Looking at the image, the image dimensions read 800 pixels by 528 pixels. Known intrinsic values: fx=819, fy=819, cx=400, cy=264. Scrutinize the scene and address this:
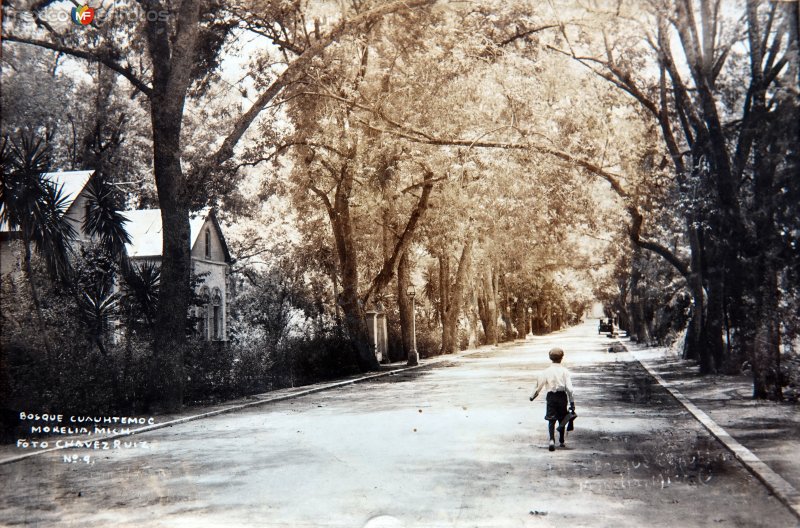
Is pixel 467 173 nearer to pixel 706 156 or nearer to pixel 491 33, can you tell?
pixel 491 33

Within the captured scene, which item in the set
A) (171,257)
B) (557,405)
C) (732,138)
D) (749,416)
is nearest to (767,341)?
(749,416)

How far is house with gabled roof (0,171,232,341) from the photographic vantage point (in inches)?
375

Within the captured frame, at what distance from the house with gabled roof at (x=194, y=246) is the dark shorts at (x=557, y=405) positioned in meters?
5.65

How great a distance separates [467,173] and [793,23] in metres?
12.0

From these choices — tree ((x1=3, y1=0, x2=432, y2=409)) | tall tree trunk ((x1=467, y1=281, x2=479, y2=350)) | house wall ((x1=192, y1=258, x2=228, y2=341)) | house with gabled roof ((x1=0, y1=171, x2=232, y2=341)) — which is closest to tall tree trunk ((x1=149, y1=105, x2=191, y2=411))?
tree ((x1=3, y1=0, x2=432, y2=409))

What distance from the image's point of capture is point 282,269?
95.6 feet

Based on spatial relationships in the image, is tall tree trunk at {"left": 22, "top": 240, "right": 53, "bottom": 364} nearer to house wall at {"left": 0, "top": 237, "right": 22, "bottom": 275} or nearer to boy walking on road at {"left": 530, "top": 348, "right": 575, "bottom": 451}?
house wall at {"left": 0, "top": 237, "right": 22, "bottom": 275}

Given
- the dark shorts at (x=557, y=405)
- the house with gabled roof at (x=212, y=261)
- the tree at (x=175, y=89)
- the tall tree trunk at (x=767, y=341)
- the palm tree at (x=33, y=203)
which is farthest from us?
the house with gabled roof at (x=212, y=261)

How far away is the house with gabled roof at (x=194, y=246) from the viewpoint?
31.2 feet

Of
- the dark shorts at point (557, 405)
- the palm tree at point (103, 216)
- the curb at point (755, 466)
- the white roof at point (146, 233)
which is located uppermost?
the white roof at point (146, 233)

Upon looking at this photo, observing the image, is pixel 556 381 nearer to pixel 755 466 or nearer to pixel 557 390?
pixel 557 390

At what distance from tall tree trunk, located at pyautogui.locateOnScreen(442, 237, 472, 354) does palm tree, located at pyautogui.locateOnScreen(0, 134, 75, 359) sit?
2639 centimetres

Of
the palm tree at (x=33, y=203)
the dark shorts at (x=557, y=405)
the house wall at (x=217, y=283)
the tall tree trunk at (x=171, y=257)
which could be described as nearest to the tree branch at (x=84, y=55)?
the tall tree trunk at (x=171, y=257)

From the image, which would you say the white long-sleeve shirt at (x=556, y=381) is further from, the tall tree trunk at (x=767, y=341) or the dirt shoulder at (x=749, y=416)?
the tall tree trunk at (x=767, y=341)
